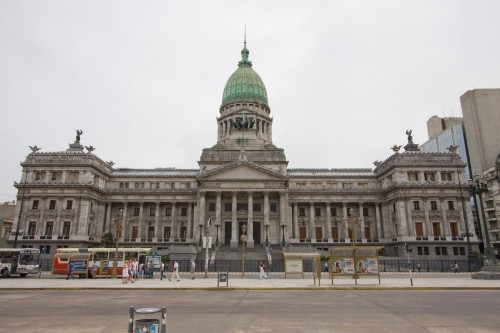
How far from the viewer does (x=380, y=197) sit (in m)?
69.2

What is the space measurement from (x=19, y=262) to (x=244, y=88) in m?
59.9

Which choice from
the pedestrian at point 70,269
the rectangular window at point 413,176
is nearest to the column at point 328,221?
the rectangular window at point 413,176

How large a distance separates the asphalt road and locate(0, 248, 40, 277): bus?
80.3ft

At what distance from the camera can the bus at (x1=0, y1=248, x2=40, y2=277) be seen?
129 feet

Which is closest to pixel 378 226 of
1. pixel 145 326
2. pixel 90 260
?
pixel 90 260

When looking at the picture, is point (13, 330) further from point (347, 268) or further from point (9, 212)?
point (9, 212)

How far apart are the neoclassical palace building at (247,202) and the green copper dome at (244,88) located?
43.5 feet

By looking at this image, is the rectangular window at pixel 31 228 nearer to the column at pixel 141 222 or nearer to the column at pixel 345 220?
the column at pixel 141 222

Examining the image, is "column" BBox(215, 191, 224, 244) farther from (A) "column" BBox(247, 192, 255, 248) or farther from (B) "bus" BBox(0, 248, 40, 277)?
(B) "bus" BBox(0, 248, 40, 277)

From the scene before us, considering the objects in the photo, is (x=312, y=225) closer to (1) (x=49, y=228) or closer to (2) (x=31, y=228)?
(1) (x=49, y=228)

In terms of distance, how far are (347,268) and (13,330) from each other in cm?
2385

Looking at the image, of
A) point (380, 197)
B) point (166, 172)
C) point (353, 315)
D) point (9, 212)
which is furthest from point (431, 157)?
point (9, 212)

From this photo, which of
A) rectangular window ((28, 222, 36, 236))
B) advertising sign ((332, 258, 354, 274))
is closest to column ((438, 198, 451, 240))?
advertising sign ((332, 258, 354, 274))

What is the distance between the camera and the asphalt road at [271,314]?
11359mm
